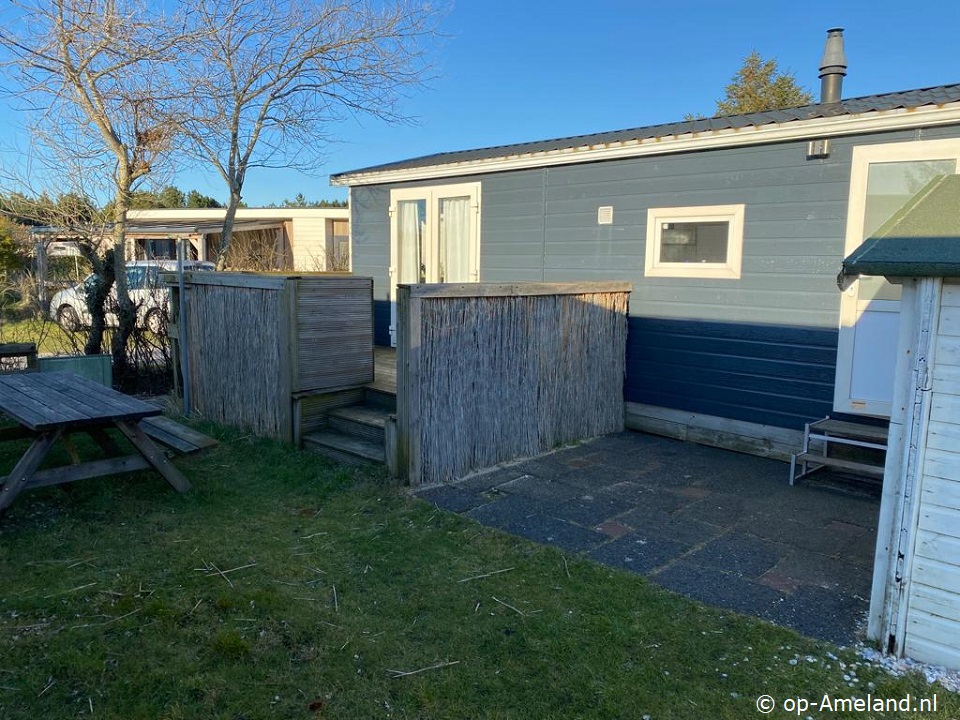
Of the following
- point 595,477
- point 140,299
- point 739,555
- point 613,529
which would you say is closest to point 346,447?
point 595,477

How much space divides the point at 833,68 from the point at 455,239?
4117 mm

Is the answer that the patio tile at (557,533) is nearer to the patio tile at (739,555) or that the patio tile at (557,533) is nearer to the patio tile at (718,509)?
the patio tile at (739,555)

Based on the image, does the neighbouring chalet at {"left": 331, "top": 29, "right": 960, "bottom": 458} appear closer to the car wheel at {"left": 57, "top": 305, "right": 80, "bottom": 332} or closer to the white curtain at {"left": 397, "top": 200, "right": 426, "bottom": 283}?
the white curtain at {"left": 397, "top": 200, "right": 426, "bottom": 283}

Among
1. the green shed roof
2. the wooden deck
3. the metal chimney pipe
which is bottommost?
the wooden deck

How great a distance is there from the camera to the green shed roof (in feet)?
7.76

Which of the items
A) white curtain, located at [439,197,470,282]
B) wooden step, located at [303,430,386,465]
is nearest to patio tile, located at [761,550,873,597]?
wooden step, located at [303,430,386,465]

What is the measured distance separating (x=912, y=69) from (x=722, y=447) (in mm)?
18633

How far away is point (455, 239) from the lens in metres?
7.82

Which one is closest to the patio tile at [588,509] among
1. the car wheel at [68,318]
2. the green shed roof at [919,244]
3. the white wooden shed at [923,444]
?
the white wooden shed at [923,444]

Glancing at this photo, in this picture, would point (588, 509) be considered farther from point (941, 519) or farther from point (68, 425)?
point (68, 425)

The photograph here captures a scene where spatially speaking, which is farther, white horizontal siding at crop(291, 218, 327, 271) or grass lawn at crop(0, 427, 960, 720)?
white horizontal siding at crop(291, 218, 327, 271)

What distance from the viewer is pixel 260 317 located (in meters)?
5.63

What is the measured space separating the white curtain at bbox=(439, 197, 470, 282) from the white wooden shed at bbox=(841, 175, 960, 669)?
17.9 feet

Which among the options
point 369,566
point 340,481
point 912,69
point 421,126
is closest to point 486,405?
point 340,481
